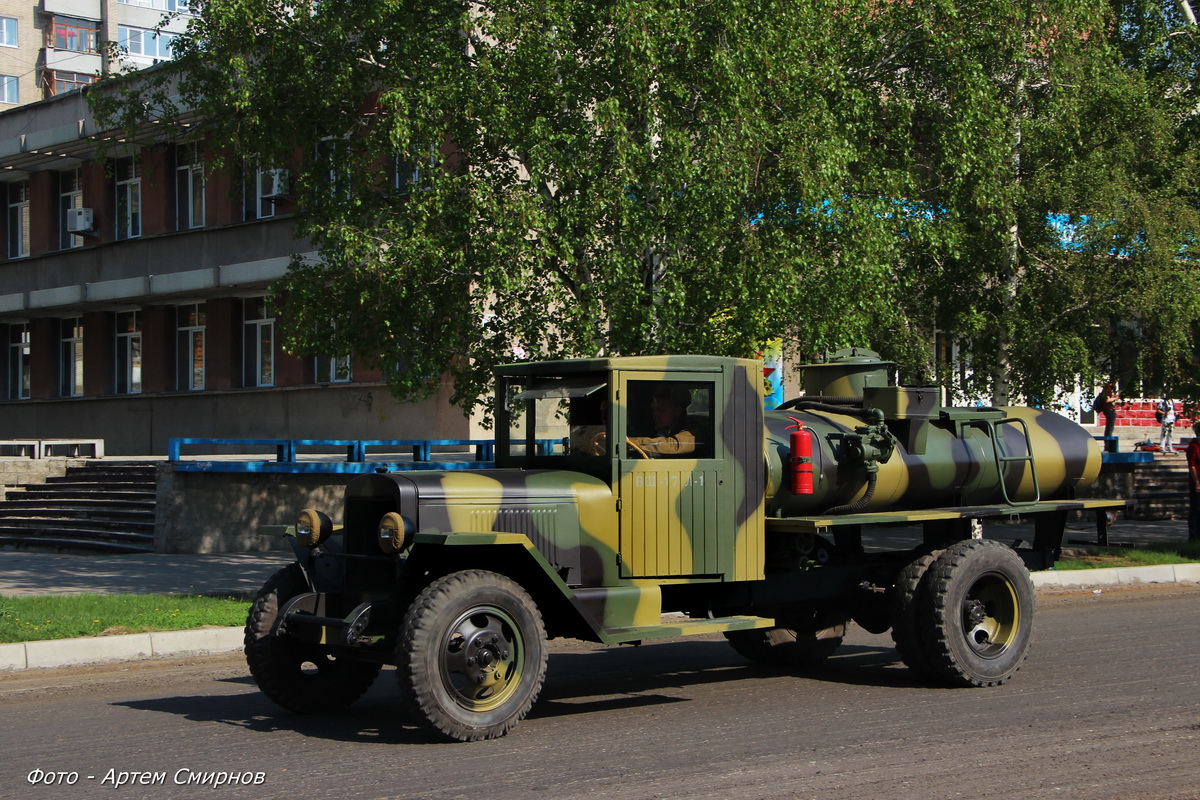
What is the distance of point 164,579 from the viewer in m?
15.4

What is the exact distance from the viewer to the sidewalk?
1041 centimetres

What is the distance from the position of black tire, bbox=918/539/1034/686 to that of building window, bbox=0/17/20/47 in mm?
70315

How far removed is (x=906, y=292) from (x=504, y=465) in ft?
34.1

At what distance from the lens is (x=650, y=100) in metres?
13.5

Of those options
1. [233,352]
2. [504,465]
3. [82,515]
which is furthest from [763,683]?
[233,352]

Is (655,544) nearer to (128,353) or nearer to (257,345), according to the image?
(257,345)

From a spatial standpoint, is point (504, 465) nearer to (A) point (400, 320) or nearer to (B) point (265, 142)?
(A) point (400, 320)

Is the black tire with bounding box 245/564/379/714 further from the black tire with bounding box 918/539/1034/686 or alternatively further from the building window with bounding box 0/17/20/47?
the building window with bounding box 0/17/20/47

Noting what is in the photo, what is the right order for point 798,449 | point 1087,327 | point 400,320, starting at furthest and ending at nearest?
point 1087,327 → point 400,320 → point 798,449

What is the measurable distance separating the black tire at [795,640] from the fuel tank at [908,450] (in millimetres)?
1013

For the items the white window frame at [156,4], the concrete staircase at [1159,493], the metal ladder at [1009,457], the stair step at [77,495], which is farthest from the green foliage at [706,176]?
the white window frame at [156,4]

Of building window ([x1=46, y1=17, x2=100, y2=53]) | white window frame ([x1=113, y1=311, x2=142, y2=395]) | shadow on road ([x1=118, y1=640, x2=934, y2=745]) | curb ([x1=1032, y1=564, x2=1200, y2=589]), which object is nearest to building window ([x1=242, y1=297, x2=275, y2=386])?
white window frame ([x1=113, y1=311, x2=142, y2=395])

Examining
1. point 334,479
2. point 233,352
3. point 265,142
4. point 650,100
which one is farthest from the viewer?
point 233,352

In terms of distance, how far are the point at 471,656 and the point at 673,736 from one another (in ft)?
3.99
